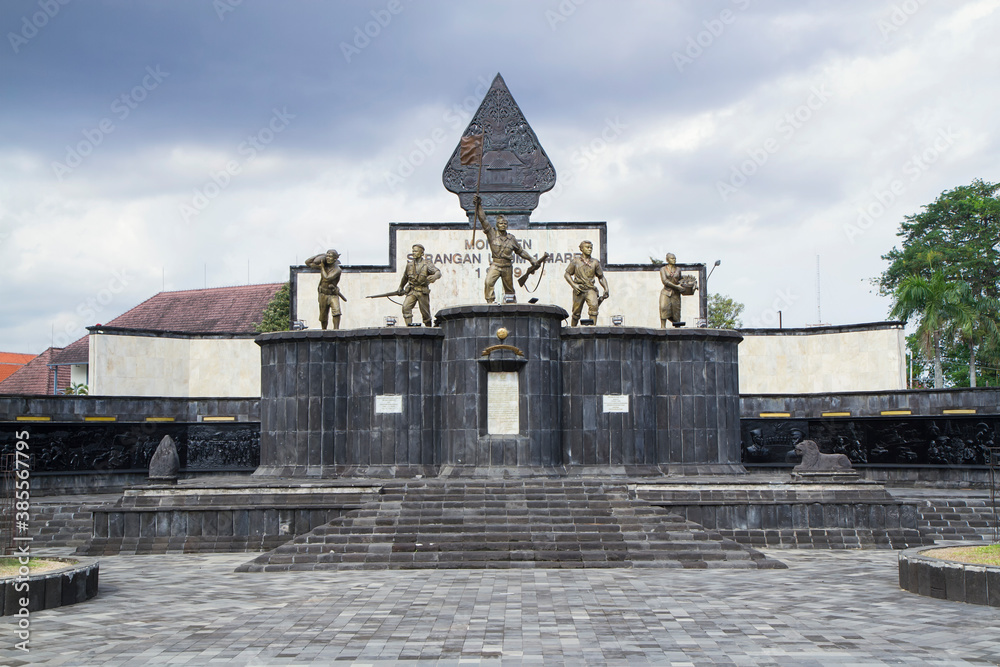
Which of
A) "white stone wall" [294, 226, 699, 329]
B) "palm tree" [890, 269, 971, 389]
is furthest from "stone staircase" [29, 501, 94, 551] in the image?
"palm tree" [890, 269, 971, 389]

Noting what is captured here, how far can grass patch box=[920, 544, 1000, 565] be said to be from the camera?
40.0 feet

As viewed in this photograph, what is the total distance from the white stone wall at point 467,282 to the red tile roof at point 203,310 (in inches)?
1018

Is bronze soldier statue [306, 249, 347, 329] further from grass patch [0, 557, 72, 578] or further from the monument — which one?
grass patch [0, 557, 72, 578]

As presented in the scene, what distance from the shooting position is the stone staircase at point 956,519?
62.0 ft

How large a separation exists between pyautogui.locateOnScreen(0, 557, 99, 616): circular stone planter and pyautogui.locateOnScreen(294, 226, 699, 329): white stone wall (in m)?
20.6

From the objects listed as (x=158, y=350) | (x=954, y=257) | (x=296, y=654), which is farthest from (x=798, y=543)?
(x=954, y=257)

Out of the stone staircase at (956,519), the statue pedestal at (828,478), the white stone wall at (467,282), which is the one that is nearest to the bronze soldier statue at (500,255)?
the statue pedestal at (828,478)

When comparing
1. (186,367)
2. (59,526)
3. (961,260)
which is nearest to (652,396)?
(59,526)

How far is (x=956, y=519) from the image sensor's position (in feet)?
64.4

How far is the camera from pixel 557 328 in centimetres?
2112

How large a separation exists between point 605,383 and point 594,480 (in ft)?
9.56

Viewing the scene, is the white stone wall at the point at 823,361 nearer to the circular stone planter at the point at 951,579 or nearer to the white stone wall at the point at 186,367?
the white stone wall at the point at 186,367

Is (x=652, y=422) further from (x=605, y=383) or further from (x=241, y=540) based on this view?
(x=241, y=540)

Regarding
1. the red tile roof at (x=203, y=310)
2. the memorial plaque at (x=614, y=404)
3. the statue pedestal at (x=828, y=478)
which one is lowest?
the statue pedestal at (x=828, y=478)
